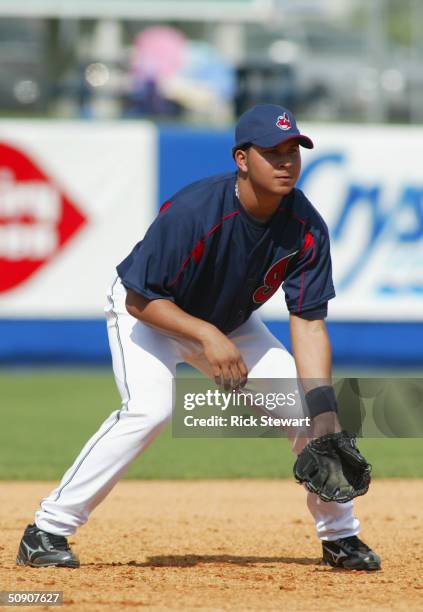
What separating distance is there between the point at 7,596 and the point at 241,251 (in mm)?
1561

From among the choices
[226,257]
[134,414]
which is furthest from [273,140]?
[134,414]

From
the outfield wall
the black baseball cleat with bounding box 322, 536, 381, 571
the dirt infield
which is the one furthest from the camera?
the outfield wall

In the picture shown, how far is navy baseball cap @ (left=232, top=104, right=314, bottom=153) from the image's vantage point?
4.29 metres

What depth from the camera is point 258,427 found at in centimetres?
481

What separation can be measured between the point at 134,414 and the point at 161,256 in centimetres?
63

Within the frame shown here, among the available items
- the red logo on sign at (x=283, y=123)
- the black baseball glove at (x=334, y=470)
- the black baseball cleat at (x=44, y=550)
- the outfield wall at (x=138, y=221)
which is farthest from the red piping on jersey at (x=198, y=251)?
the outfield wall at (x=138, y=221)

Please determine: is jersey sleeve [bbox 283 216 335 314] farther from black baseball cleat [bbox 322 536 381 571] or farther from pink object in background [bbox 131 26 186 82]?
pink object in background [bbox 131 26 186 82]

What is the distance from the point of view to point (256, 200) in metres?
4.47

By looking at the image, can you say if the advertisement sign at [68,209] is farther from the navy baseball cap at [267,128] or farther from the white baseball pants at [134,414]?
the navy baseball cap at [267,128]

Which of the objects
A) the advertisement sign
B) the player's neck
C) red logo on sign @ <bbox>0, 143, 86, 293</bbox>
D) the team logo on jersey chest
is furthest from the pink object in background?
the player's neck

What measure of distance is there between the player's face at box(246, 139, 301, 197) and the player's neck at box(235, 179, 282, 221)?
0.08 metres

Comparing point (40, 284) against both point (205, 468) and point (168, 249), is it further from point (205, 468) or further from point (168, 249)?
point (168, 249)

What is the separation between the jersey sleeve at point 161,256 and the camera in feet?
14.4

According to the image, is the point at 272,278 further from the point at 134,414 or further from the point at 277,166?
the point at 134,414
